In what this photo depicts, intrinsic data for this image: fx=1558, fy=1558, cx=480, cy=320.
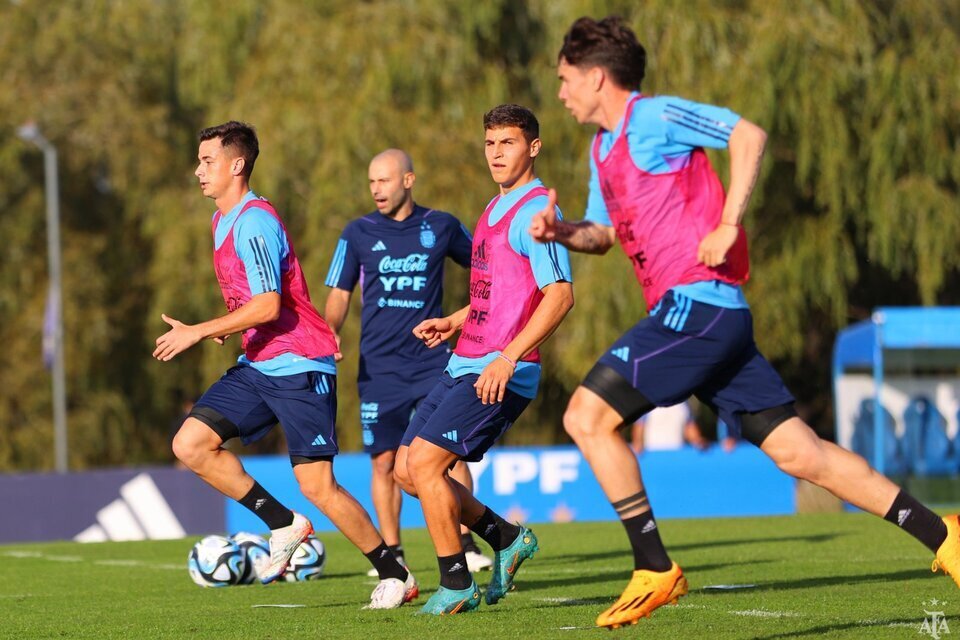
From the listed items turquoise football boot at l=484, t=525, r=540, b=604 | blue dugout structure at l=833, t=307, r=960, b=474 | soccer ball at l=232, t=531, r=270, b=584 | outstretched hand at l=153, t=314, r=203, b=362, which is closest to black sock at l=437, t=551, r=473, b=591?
turquoise football boot at l=484, t=525, r=540, b=604

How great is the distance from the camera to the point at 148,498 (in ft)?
61.2

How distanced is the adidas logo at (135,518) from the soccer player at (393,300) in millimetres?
9077

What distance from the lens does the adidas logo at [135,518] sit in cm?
1858

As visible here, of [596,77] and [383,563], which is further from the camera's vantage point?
[383,563]

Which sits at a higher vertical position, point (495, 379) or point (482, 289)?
point (482, 289)

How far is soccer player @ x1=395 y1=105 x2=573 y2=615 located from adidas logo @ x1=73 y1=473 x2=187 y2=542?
455 inches

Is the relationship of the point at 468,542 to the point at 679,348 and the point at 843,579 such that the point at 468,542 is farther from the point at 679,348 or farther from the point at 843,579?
the point at 679,348

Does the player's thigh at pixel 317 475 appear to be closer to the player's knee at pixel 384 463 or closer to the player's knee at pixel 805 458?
the player's knee at pixel 384 463

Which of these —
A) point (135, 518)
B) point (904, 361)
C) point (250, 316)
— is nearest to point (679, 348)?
point (250, 316)

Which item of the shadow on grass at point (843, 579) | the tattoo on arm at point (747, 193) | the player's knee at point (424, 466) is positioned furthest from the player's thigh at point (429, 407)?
the tattoo on arm at point (747, 193)

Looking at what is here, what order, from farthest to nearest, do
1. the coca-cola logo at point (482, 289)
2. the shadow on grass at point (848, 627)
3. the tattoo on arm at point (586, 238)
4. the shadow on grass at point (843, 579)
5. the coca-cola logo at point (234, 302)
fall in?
the shadow on grass at point (843, 579) → the coca-cola logo at point (234, 302) → the coca-cola logo at point (482, 289) → the shadow on grass at point (848, 627) → the tattoo on arm at point (586, 238)

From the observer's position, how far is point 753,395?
619cm

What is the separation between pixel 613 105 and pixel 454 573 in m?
2.48

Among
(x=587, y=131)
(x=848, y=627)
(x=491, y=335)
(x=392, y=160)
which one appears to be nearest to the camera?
(x=848, y=627)
